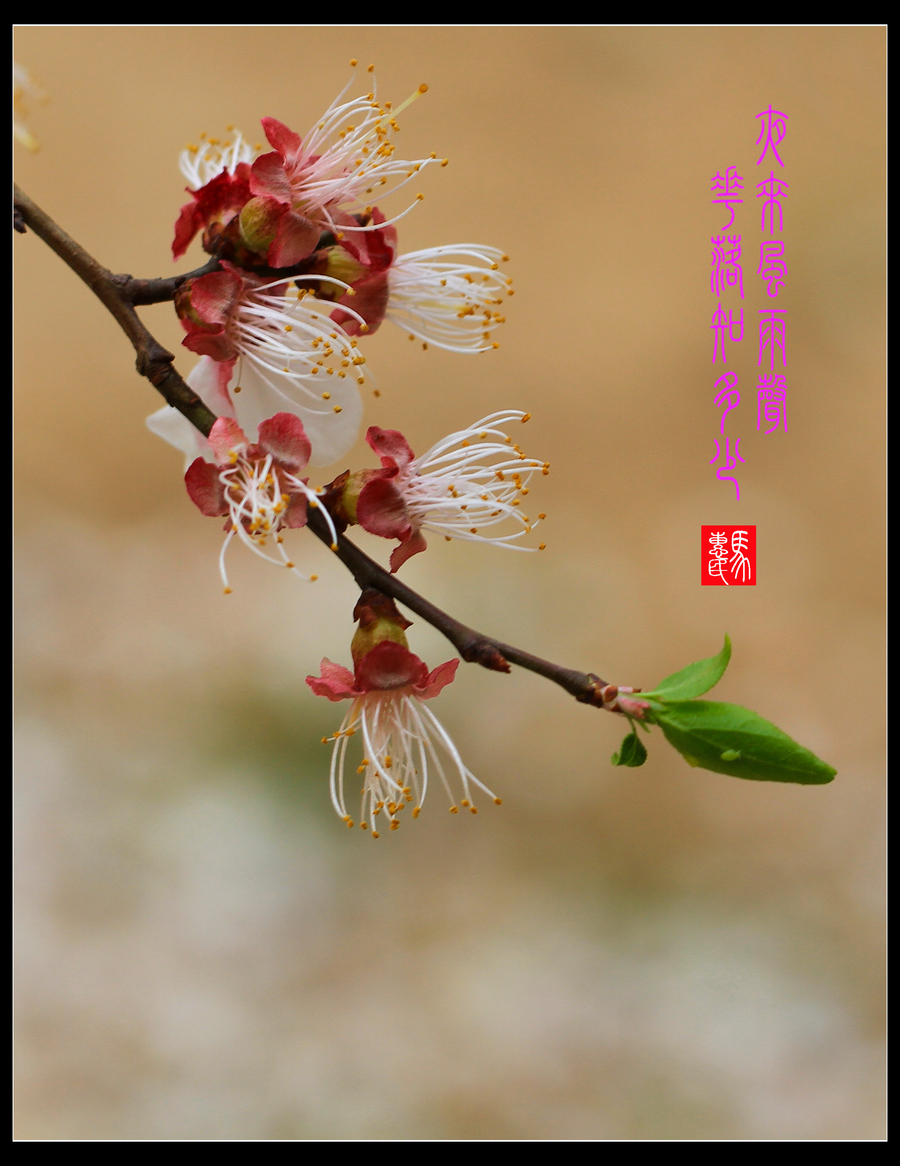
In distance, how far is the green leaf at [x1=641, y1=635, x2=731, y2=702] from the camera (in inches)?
29.3

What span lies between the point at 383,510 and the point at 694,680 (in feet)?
0.87

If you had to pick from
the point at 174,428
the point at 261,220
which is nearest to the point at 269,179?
the point at 261,220

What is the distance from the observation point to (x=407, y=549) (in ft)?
2.66

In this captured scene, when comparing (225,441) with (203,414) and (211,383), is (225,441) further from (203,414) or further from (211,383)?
(211,383)

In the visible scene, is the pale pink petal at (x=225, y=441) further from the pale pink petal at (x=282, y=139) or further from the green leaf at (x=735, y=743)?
the green leaf at (x=735, y=743)

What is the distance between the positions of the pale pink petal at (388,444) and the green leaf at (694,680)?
0.86 ft

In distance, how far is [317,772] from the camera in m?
2.45

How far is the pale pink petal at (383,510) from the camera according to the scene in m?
0.78

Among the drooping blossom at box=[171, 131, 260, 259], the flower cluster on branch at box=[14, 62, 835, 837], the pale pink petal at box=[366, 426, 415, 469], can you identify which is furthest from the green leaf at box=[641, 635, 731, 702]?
the drooping blossom at box=[171, 131, 260, 259]

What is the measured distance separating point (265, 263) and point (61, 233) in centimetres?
17

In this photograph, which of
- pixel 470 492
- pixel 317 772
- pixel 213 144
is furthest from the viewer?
pixel 317 772

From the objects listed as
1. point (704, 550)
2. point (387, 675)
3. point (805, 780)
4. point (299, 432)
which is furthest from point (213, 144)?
point (805, 780)

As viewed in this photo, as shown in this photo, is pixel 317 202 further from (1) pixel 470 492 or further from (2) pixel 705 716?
(2) pixel 705 716

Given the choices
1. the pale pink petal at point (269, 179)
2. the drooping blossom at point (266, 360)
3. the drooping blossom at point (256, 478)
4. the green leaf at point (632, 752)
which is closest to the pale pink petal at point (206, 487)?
the drooping blossom at point (256, 478)
